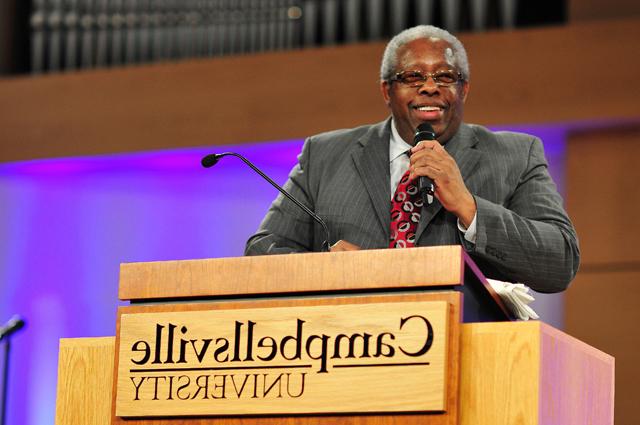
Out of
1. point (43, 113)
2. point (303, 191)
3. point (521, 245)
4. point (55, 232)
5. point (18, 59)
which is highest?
point (18, 59)

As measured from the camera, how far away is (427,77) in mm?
2773

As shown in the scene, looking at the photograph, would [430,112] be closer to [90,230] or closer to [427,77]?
[427,77]

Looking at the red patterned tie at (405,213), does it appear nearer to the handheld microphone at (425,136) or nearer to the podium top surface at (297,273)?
the handheld microphone at (425,136)

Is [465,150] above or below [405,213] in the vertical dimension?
above

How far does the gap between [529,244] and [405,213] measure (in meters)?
0.36

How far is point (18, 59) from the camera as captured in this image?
205 inches

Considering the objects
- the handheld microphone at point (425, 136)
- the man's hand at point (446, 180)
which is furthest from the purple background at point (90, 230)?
the man's hand at point (446, 180)

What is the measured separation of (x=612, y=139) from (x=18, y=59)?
2642mm

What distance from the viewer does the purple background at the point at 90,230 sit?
15.9ft

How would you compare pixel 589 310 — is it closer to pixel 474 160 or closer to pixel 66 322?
pixel 474 160

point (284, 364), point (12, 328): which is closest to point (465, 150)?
point (284, 364)

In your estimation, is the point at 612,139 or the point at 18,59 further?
the point at 18,59

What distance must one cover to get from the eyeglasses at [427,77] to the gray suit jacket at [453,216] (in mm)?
147

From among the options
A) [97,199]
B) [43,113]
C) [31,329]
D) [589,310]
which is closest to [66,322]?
[31,329]
